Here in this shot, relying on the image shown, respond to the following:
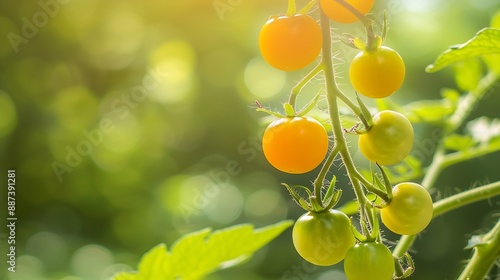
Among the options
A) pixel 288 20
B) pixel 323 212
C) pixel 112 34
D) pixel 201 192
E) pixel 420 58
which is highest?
pixel 112 34

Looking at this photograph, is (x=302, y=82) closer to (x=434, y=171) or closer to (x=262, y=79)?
(x=434, y=171)

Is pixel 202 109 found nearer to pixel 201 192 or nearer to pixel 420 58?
pixel 201 192

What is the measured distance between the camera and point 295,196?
1.40ft

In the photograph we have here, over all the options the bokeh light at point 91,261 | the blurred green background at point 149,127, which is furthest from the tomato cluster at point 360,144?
the bokeh light at point 91,261

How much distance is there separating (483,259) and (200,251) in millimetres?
304

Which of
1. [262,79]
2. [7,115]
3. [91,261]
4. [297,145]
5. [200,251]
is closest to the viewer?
[297,145]

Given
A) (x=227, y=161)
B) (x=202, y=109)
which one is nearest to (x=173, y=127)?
(x=202, y=109)

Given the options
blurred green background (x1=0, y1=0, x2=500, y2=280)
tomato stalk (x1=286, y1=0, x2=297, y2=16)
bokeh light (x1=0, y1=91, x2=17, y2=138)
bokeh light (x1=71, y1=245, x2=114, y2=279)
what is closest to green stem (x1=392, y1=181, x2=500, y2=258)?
tomato stalk (x1=286, y1=0, x2=297, y2=16)

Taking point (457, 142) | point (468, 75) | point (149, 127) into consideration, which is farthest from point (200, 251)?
point (149, 127)

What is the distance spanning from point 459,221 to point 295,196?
206 centimetres

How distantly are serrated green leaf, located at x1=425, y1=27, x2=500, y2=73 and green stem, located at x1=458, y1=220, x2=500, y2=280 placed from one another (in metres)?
0.16

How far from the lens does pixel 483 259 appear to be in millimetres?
528

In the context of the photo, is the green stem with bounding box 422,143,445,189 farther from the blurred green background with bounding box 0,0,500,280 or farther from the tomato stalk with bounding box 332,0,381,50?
the blurred green background with bounding box 0,0,500,280

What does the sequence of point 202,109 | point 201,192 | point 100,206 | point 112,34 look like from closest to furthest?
point 201,192 → point 100,206 → point 202,109 → point 112,34
